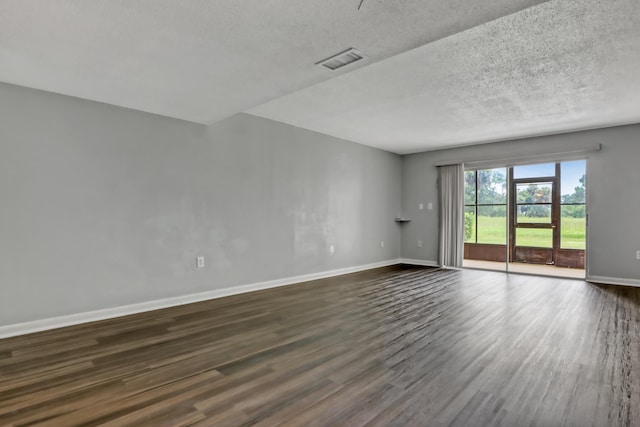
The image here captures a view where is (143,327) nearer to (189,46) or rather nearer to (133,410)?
(133,410)

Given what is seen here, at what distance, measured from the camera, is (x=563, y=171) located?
642 centimetres

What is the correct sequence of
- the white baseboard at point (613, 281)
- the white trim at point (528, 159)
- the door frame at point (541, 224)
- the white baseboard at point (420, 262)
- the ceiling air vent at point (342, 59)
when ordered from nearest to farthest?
the ceiling air vent at point (342, 59)
the white baseboard at point (613, 281)
the white trim at point (528, 159)
the door frame at point (541, 224)
the white baseboard at point (420, 262)

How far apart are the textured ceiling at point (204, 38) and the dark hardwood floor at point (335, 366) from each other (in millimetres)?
2208

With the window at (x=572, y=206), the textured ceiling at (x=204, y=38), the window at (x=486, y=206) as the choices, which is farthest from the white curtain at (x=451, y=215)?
the textured ceiling at (x=204, y=38)

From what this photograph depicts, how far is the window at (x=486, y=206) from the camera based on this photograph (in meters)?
6.86

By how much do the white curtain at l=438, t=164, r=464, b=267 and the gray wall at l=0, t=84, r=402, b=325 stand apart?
8.82 ft

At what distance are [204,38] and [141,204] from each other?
→ 2.21 metres

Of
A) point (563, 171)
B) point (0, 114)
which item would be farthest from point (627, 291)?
point (0, 114)

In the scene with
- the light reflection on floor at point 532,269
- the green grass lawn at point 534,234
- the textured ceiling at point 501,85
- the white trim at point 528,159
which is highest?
the textured ceiling at point 501,85

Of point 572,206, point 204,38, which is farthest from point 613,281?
point 204,38

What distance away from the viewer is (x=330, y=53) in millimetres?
2404

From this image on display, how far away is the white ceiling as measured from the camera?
1.93 meters

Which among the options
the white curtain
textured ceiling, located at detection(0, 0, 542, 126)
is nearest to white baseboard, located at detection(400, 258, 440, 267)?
the white curtain

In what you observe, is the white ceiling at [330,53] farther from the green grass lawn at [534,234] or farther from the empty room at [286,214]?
the green grass lawn at [534,234]
